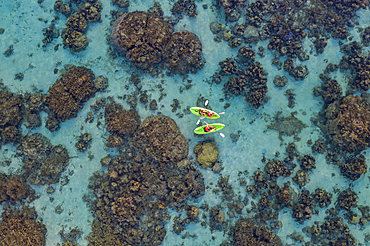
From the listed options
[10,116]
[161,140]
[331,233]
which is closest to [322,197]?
[331,233]

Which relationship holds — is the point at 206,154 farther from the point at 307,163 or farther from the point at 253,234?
the point at 307,163

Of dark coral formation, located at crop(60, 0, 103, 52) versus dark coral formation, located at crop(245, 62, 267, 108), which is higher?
A: dark coral formation, located at crop(60, 0, 103, 52)

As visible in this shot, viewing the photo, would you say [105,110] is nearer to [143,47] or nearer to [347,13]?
[143,47]

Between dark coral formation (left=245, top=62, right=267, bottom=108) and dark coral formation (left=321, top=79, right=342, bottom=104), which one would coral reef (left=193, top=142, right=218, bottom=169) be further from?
dark coral formation (left=321, top=79, right=342, bottom=104)

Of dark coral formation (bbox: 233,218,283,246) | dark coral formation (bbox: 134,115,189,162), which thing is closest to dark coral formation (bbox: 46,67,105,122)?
dark coral formation (bbox: 134,115,189,162)

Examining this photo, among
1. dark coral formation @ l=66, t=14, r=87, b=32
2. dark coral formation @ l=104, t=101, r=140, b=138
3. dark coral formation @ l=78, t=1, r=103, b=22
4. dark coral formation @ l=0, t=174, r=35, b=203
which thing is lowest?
dark coral formation @ l=0, t=174, r=35, b=203

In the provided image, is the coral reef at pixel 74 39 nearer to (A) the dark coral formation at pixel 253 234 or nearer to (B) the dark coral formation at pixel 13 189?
(B) the dark coral formation at pixel 13 189
